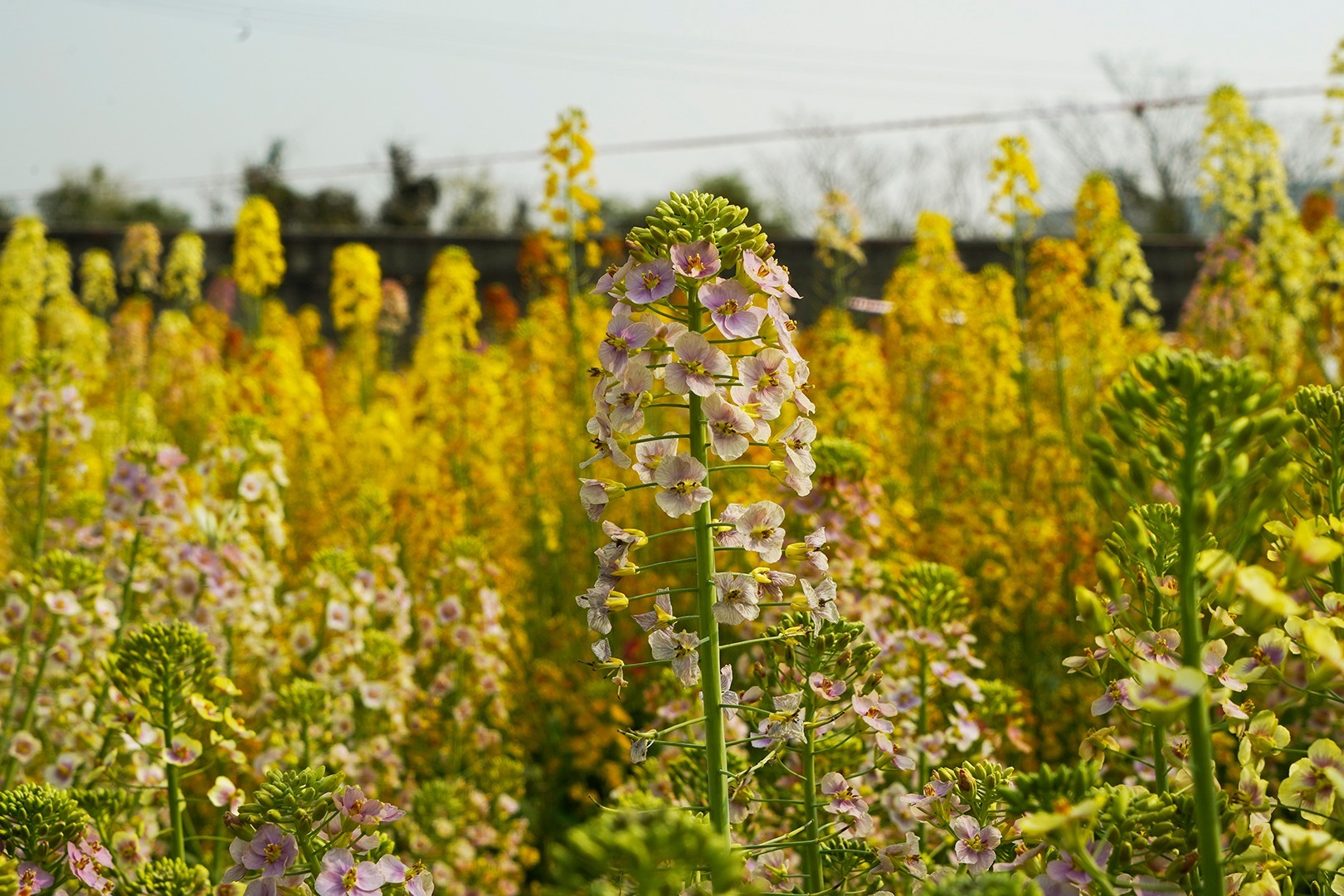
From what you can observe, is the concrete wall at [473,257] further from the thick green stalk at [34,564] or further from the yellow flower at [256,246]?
the thick green stalk at [34,564]

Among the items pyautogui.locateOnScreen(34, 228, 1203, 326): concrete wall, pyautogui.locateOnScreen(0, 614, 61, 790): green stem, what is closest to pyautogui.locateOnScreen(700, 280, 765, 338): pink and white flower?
pyautogui.locateOnScreen(0, 614, 61, 790): green stem

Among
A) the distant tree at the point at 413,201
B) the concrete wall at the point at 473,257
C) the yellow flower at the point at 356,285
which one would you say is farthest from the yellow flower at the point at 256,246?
the distant tree at the point at 413,201

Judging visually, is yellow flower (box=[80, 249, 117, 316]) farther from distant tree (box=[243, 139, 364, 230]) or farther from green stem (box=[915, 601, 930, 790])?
distant tree (box=[243, 139, 364, 230])

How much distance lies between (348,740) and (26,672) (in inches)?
50.3

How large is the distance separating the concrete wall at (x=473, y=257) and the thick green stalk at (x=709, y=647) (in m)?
14.5

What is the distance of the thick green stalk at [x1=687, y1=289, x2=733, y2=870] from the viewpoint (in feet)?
4.73

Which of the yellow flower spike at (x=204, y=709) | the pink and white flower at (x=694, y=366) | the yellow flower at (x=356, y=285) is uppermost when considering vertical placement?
the yellow flower at (x=356, y=285)

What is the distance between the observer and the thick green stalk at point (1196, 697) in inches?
41.9

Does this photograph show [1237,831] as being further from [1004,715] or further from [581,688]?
[581,688]

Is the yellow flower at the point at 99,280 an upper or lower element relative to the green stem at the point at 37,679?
upper

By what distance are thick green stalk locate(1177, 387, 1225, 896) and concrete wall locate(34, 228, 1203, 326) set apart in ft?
48.8

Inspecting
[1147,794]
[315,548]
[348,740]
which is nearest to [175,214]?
[315,548]

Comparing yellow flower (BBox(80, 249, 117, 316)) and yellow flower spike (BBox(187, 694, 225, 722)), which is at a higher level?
yellow flower (BBox(80, 249, 117, 316))

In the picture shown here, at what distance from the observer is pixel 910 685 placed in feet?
8.30
